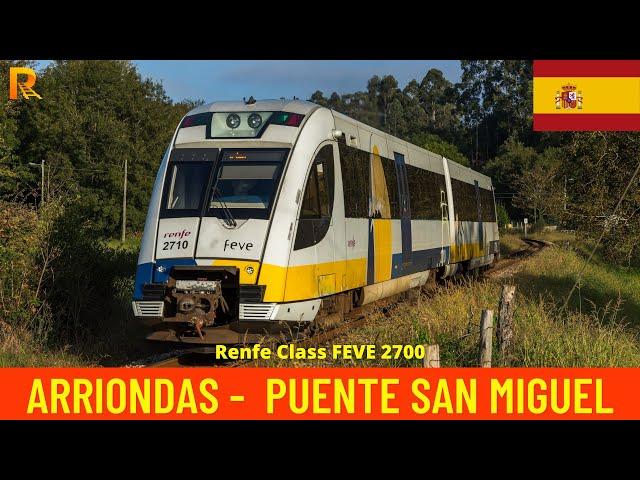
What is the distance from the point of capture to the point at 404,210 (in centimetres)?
1642

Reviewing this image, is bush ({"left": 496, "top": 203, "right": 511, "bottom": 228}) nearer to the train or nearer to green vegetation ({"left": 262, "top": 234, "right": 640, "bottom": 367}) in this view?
green vegetation ({"left": 262, "top": 234, "right": 640, "bottom": 367})

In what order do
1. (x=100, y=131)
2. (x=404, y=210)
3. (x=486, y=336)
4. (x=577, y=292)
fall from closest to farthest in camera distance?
(x=486, y=336), (x=404, y=210), (x=577, y=292), (x=100, y=131)

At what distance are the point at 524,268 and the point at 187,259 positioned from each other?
19793 mm

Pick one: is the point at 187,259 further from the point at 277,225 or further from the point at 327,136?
the point at 327,136

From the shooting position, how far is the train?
1032cm

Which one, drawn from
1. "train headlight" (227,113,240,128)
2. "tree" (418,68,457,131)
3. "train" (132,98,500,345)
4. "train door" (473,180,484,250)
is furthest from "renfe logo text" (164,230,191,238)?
"tree" (418,68,457,131)

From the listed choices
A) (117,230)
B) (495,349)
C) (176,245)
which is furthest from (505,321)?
(117,230)

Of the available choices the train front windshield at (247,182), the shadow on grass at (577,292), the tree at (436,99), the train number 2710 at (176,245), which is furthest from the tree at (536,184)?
the train number 2710 at (176,245)

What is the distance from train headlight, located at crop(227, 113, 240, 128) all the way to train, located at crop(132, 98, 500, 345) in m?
0.02

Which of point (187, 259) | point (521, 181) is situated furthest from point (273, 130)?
point (521, 181)

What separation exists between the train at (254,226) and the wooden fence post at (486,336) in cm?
292

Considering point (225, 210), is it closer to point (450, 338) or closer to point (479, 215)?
point (450, 338)

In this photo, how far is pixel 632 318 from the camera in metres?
20.2

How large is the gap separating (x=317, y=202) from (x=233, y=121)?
1.70 meters
